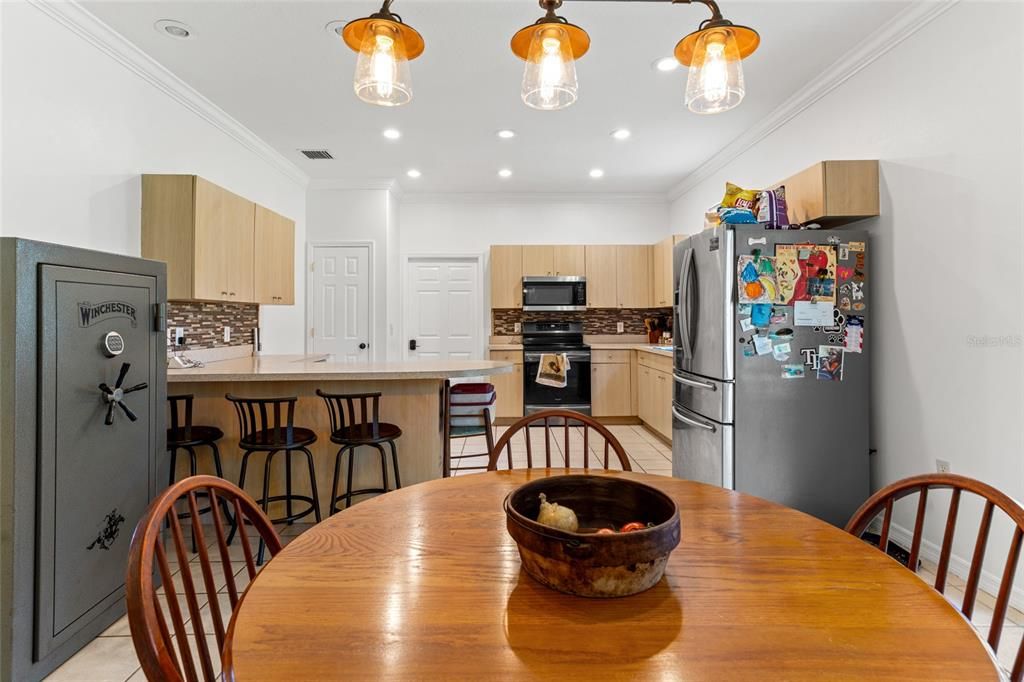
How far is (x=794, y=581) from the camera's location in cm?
87

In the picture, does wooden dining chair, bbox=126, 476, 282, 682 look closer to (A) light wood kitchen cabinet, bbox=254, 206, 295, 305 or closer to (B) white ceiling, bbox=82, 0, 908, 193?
(B) white ceiling, bbox=82, 0, 908, 193

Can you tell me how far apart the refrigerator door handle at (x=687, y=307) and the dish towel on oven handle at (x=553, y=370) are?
2.34 meters

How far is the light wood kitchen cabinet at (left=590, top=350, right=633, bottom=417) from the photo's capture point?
18.4 ft

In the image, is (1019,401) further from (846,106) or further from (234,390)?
(234,390)

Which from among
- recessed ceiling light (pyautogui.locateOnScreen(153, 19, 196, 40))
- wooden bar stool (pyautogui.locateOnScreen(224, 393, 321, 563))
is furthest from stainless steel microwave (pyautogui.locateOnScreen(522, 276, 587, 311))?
recessed ceiling light (pyautogui.locateOnScreen(153, 19, 196, 40))

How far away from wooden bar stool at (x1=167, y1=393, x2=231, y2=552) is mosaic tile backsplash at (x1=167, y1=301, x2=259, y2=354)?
0.67m

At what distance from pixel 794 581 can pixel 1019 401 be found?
200cm

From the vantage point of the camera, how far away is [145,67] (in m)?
2.92

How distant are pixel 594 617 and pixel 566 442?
106cm

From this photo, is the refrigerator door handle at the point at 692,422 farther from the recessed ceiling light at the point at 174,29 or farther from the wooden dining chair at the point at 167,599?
the recessed ceiling light at the point at 174,29

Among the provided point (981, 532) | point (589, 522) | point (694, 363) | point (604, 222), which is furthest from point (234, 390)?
point (604, 222)

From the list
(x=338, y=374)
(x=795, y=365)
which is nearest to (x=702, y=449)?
(x=795, y=365)

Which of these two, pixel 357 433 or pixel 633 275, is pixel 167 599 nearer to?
pixel 357 433

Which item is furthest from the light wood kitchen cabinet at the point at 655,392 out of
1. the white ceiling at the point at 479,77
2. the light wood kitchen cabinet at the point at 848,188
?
the light wood kitchen cabinet at the point at 848,188
